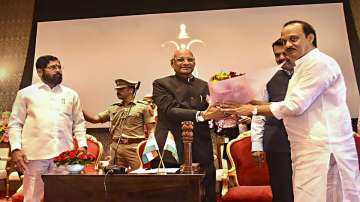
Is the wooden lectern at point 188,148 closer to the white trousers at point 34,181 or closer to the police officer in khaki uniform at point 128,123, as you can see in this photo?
the white trousers at point 34,181

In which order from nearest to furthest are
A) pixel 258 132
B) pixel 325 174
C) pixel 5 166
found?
1. pixel 325 174
2. pixel 258 132
3. pixel 5 166

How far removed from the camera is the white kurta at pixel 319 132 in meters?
1.76

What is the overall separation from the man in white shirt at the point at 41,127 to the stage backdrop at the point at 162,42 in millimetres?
2509

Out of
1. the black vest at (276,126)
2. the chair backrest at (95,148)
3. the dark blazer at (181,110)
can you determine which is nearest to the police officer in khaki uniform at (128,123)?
the chair backrest at (95,148)

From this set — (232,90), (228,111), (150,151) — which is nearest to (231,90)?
(232,90)

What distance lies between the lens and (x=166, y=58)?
18.2 ft

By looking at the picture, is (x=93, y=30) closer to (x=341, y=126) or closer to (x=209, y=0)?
(x=209, y=0)

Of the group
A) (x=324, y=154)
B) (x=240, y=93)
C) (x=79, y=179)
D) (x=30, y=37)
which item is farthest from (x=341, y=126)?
(x=30, y=37)

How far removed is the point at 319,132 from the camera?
1.78 metres

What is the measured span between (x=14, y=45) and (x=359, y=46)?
188 inches

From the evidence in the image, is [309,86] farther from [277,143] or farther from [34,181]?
[34,181]

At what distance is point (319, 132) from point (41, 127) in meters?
1.85

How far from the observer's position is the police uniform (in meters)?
3.88

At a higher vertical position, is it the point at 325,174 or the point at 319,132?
the point at 319,132
